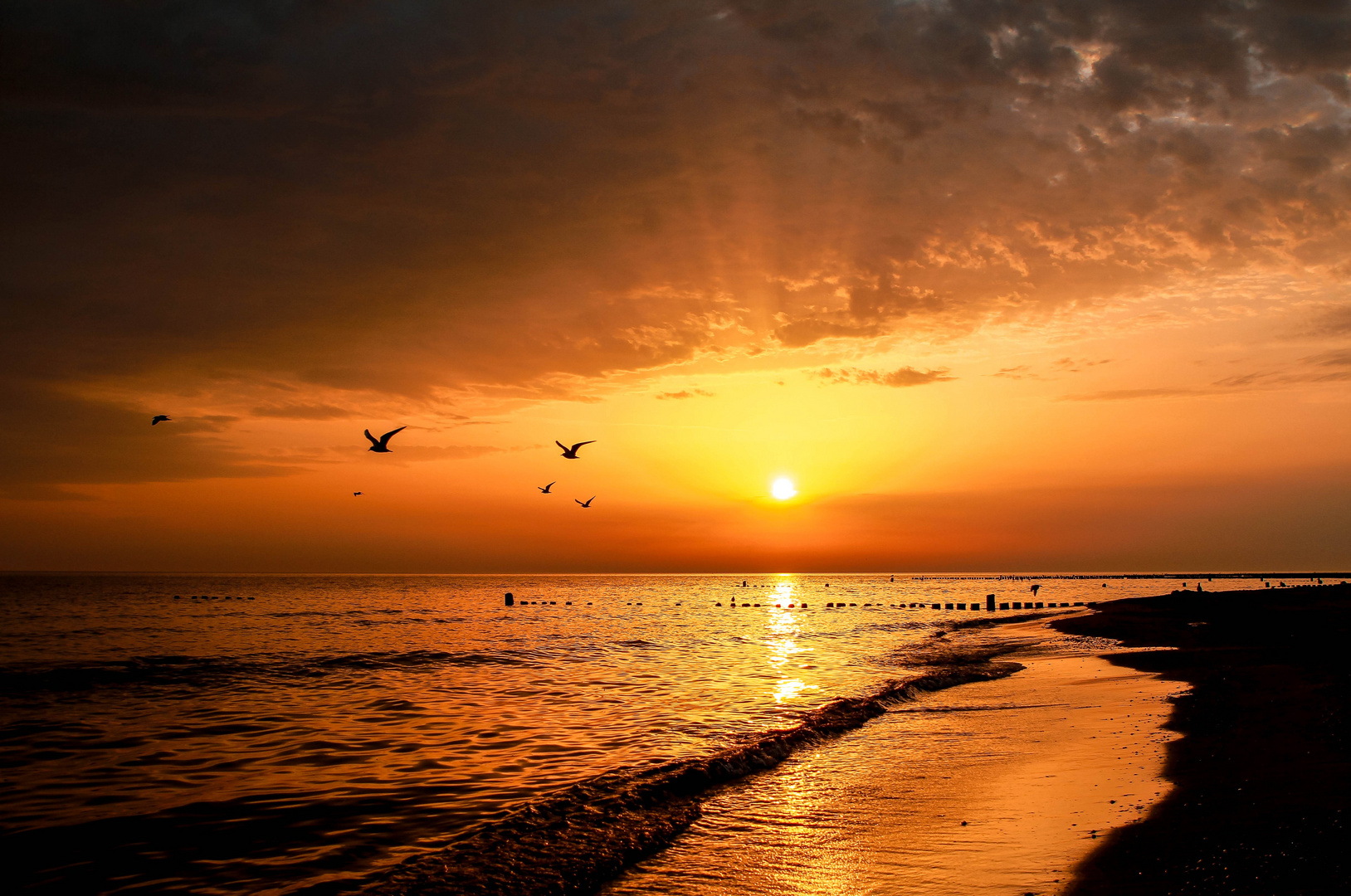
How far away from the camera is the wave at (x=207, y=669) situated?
80.7 ft

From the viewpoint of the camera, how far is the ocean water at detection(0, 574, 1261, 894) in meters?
8.82

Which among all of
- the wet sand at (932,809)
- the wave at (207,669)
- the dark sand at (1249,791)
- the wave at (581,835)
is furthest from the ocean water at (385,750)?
the dark sand at (1249,791)

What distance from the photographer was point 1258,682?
58.2 ft

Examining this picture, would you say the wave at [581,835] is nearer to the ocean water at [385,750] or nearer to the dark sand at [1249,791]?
the ocean water at [385,750]

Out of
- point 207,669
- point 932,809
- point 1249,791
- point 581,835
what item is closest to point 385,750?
point 581,835

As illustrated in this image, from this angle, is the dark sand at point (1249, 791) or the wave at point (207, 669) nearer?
the dark sand at point (1249, 791)

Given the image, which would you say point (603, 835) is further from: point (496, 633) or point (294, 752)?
point (496, 633)

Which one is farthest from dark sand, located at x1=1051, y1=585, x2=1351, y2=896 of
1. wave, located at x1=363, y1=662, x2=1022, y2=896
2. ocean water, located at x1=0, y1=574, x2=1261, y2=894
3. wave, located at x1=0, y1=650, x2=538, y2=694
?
wave, located at x1=0, y1=650, x2=538, y2=694

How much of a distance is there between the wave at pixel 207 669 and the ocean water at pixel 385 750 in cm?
20

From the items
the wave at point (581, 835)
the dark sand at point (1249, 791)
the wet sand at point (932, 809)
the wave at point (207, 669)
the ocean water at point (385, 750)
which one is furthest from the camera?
the wave at point (207, 669)

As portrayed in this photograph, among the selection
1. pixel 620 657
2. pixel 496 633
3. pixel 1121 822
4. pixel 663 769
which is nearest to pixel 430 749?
pixel 663 769

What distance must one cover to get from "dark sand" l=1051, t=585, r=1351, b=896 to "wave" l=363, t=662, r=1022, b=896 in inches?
187

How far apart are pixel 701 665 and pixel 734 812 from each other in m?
18.6

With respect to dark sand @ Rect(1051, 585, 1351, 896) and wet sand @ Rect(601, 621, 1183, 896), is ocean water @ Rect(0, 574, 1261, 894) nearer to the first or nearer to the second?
wet sand @ Rect(601, 621, 1183, 896)
